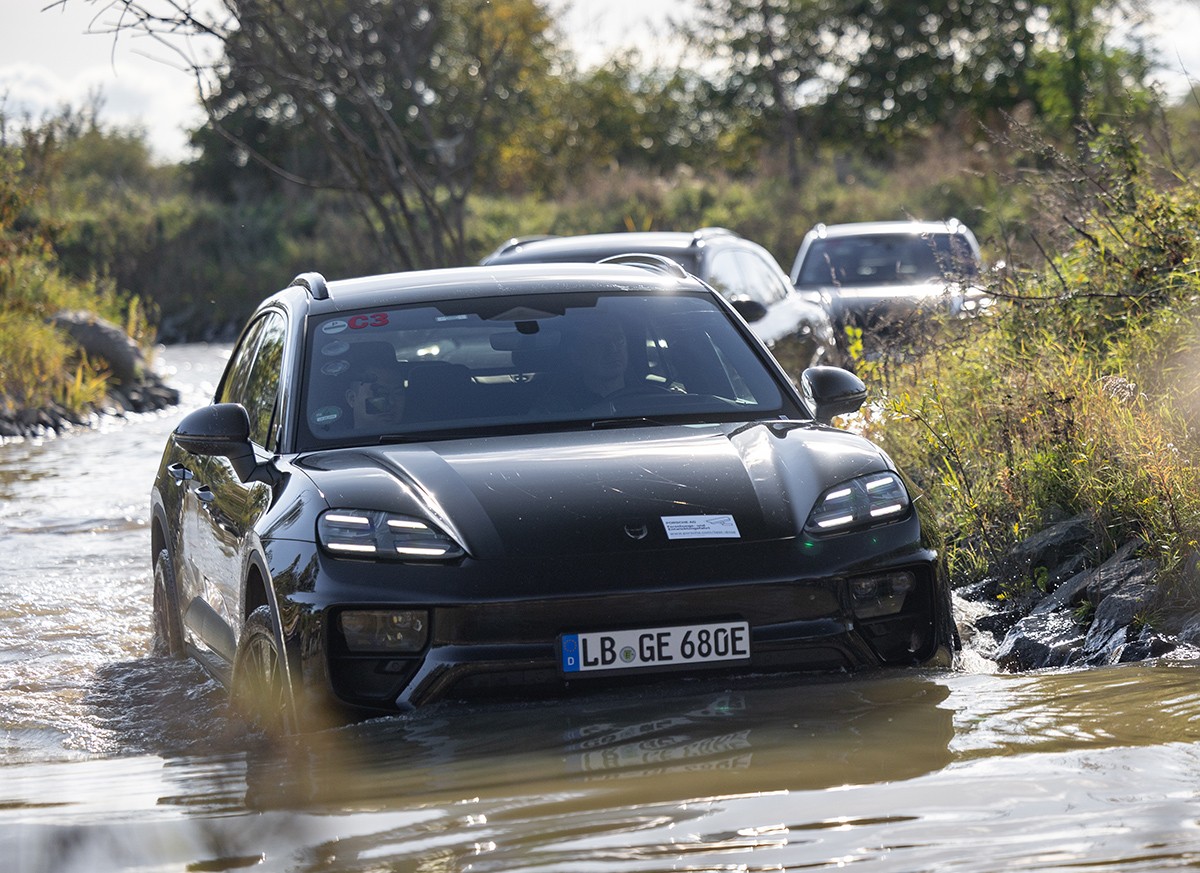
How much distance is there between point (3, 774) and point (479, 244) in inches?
1412

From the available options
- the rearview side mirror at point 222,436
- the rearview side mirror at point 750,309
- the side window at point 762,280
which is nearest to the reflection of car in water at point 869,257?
the side window at point 762,280

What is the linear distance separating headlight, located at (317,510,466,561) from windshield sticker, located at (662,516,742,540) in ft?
1.85

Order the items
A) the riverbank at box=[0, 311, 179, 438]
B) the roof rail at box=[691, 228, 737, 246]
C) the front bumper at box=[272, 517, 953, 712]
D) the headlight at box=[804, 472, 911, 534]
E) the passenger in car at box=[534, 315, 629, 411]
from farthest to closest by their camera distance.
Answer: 1. the riverbank at box=[0, 311, 179, 438]
2. the roof rail at box=[691, 228, 737, 246]
3. the passenger in car at box=[534, 315, 629, 411]
4. the headlight at box=[804, 472, 911, 534]
5. the front bumper at box=[272, 517, 953, 712]


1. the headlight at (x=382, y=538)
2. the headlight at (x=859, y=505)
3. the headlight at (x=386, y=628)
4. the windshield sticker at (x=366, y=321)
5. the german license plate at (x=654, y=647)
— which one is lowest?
the german license plate at (x=654, y=647)

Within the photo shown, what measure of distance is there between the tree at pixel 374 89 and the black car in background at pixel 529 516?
843cm

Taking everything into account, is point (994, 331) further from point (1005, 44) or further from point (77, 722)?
point (1005, 44)

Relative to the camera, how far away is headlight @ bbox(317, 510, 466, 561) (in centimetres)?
484

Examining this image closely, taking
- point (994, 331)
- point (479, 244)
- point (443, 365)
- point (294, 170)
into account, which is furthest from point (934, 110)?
point (443, 365)

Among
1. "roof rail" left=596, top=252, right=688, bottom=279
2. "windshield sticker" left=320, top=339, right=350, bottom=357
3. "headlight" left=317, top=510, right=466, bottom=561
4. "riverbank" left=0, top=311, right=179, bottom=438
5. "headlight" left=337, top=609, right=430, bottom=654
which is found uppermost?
"roof rail" left=596, top=252, right=688, bottom=279

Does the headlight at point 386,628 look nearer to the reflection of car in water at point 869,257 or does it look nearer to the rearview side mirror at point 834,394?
the rearview side mirror at point 834,394

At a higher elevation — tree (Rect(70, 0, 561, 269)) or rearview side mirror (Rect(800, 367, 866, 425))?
tree (Rect(70, 0, 561, 269))

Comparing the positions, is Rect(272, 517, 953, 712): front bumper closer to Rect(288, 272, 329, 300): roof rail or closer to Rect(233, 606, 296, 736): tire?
Rect(233, 606, 296, 736): tire

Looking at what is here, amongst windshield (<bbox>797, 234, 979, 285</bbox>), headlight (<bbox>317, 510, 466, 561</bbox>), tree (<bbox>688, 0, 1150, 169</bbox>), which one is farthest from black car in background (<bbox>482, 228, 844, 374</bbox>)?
tree (<bbox>688, 0, 1150, 169</bbox>)

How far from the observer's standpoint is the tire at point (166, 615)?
23.1 feet
